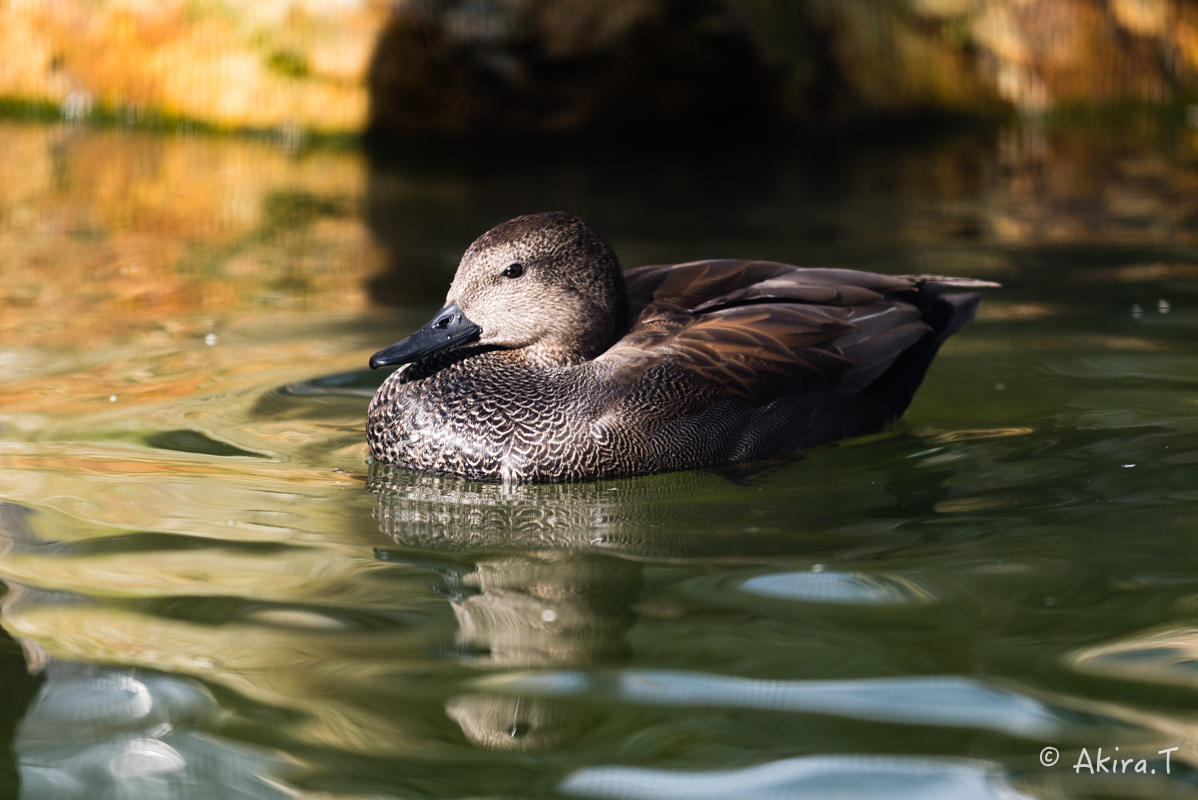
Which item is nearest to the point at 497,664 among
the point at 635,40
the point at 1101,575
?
the point at 1101,575

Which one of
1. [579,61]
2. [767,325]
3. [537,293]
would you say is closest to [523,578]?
[537,293]

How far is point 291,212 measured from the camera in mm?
10375

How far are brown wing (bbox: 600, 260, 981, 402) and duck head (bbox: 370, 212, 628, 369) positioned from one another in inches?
6.0

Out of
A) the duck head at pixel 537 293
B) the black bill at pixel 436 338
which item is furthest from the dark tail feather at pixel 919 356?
the black bill at pixel 436 338

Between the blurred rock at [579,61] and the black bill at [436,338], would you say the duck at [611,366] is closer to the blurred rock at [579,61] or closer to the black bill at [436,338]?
the black bill at [436,338]

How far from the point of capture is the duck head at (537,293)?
494 centimetres

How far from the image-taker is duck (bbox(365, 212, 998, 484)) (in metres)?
4.77

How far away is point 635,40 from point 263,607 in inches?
423

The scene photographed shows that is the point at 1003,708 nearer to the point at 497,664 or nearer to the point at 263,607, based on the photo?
the point at 497,664

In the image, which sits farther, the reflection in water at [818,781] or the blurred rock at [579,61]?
the blurred rock at [579,61]

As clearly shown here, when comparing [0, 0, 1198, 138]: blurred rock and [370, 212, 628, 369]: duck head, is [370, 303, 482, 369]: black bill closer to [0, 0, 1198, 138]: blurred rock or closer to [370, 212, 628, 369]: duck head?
[370, 212, 628, 369]: duck head

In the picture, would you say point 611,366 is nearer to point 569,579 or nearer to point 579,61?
point 569,579

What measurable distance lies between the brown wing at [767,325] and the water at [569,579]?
1.04 feet

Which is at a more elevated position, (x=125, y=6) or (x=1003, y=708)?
(x=125, y=6)
